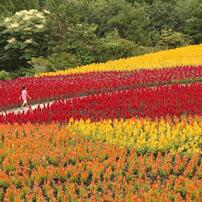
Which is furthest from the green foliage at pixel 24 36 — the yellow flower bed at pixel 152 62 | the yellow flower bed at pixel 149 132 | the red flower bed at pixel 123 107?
the yellow flower bed at pixel 149 132

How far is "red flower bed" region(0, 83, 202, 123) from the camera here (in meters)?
14.6

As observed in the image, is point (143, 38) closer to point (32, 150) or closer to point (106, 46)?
point (106, 46)

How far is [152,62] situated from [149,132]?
18.0 m

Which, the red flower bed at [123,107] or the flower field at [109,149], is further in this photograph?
the red flower bed at [123,107]

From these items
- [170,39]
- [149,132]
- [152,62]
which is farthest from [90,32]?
[149,132]

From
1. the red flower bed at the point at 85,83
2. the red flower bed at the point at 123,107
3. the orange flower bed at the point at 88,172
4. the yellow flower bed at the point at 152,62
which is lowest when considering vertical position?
the yellow flower bed at the point at 152,62

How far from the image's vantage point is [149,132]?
40.9 ft

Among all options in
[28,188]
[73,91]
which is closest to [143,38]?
[73,91]

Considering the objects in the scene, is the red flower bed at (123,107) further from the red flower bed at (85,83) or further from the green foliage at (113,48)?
the green foliage at (113,48)

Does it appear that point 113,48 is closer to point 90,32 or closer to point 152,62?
point 90,32

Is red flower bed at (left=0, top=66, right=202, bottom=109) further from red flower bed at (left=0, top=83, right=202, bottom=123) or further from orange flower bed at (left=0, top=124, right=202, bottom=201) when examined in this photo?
orange flower bed at (left=0, top=124, right=202, bottom=201)

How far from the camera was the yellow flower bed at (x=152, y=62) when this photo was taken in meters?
28.7

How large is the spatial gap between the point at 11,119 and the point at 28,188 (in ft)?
19.7

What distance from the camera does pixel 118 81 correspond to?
22.5 meters
